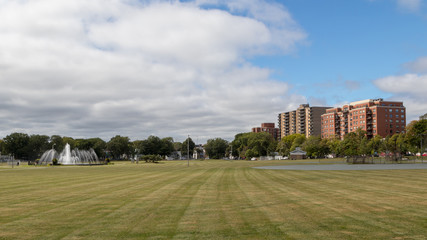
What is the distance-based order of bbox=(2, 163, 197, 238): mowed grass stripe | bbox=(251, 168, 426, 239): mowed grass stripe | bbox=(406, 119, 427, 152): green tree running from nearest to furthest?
1. bbox=(251, 168, 426, 239): mowed grass stripe
2. bbox=(2, 163, 197, 238): mowed grass stripe
3. bbox=(406, 119, 427, 152): green tree

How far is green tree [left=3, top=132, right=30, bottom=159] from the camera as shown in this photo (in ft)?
574

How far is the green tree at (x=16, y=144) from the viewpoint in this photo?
175 meters

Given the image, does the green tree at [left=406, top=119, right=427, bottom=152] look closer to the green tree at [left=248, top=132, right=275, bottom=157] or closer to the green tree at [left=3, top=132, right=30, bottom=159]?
the green tree at [left=248, top=132, right=275, bottom=157]

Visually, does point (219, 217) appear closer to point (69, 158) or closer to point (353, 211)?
point (353, 211)

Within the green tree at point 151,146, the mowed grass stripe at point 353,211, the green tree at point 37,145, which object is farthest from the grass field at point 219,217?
the green tree at point 37,145

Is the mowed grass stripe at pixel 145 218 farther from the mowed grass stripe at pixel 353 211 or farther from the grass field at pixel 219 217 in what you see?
the mowed grass stripe at pixel 353 211

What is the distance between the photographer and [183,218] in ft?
43.0

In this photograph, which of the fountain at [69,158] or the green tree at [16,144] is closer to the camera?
the fountain at [69,158]

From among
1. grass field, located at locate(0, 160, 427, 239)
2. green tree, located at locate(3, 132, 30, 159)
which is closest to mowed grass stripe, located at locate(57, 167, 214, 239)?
grass field, located at locate(0, 160, 427, 239)

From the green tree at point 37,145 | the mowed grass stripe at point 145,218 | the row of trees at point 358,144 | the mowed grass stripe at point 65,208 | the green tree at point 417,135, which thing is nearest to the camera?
the mowed grass stripe at point 145,218

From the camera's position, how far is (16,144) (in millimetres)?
175000

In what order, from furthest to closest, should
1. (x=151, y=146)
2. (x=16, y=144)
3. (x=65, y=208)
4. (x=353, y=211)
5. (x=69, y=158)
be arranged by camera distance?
(x=151, y=146) < (x=16, y=144) < (x=69, y=158) < (x=65, y=208) < (x=353, y=211)

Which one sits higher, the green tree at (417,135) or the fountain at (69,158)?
the green tree at (417,135)

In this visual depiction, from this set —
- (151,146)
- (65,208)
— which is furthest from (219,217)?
(151,146)
